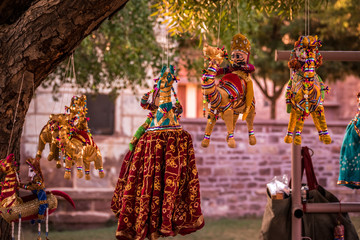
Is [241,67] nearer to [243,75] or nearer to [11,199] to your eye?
[243,75]

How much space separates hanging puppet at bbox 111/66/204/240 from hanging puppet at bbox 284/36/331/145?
56cm

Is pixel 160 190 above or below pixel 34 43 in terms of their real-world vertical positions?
below

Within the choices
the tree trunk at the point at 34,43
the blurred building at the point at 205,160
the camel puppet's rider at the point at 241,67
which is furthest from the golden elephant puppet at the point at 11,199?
the blurred building at the point at 205,160

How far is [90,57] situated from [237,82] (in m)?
4.05

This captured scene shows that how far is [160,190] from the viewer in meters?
2.36

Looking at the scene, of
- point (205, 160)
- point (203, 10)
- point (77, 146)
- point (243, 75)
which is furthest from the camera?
point (205, 160)

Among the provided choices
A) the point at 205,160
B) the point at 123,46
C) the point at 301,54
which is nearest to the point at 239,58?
the point at 301,54

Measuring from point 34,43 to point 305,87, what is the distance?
1387mm

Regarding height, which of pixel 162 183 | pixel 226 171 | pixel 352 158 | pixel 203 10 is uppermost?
pixel 203 10

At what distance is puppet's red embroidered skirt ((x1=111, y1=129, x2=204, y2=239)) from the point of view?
232cm

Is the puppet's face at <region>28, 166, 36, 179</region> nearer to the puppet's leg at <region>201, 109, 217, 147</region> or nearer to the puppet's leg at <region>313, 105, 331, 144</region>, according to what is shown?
the puppet's leg at <region>201, 109, 217, 147</region>

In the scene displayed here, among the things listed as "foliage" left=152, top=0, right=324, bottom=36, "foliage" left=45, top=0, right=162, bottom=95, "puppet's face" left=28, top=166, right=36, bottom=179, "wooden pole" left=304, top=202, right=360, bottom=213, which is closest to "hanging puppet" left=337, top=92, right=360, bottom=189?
"wooden pole" left=304, top=202, right=360, bottom=213

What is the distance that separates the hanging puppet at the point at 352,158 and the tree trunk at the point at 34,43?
4.91 ft

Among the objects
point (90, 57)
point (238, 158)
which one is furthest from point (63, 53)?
point (238, 158)
